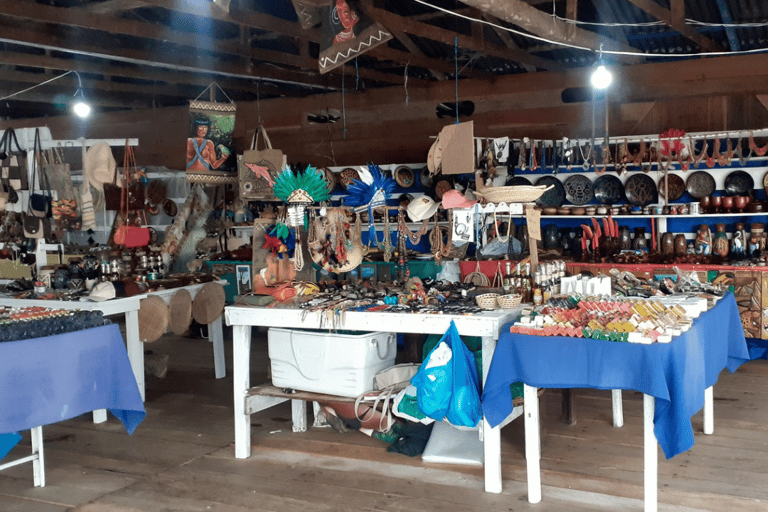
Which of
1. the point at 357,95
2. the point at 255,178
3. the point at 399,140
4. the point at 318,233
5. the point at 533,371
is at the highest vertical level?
the point at 357,95

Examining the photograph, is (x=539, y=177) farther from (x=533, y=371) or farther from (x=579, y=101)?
(x=533, y=371)

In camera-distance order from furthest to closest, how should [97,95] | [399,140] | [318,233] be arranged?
[97,95] < [399,140] < [318,233]

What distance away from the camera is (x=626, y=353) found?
328 cm

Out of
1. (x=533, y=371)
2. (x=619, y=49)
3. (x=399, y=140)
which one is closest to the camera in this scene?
(x=533, y=371)

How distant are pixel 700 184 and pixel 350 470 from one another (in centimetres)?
498

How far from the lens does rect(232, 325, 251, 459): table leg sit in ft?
14.4

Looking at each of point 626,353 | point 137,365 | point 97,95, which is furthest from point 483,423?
point 97,95

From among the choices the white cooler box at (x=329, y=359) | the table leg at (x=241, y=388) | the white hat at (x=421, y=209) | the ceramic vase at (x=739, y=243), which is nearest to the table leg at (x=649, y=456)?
the white cooler box at (x=329, y=359)

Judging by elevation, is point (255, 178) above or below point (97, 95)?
below

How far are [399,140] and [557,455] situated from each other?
17.5 ft

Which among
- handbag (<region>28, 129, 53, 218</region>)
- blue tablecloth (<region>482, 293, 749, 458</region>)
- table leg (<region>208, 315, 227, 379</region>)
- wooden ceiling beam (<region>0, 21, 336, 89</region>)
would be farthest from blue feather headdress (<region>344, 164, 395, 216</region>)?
wooden ceiling beam (<region>0, 21, 336, 89</region>)

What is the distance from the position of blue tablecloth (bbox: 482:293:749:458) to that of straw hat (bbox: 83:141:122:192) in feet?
12.4

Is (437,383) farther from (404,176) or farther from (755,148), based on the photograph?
(404,176)

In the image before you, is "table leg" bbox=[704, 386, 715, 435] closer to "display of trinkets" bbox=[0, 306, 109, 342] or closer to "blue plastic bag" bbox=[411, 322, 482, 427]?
"blue plastic bag" bbox=[411, 322, 482, 427]
